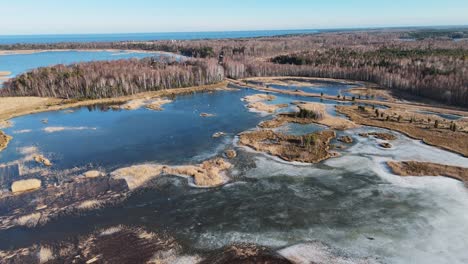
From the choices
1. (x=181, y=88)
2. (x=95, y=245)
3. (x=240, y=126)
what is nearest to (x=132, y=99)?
(x=181, y=88)

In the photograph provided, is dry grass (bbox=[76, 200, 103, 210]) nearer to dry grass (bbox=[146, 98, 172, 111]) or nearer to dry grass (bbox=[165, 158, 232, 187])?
dry grass (bbox=[165, 158, 232, 187])

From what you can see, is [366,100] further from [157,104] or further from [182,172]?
[182,172]

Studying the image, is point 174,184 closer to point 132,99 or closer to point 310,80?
point 132,99

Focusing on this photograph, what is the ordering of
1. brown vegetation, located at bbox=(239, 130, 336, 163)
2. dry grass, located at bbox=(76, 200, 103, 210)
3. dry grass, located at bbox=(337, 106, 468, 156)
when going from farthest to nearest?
1. dry grass, located at bbox=(337, 106, 468, 156)
2. brown vegetation, located at bbox=(239, 130, 336, 163)
3. dry grass, located at bbox=(76, 200, 103, 210)

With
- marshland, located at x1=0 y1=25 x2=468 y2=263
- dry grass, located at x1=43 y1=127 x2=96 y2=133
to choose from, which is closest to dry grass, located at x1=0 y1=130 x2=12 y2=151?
marshland, located at x1=0 y1=25 x2=468 y2=263

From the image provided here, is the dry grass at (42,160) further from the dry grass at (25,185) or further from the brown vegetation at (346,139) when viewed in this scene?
the brown vegetation at (346,139)
